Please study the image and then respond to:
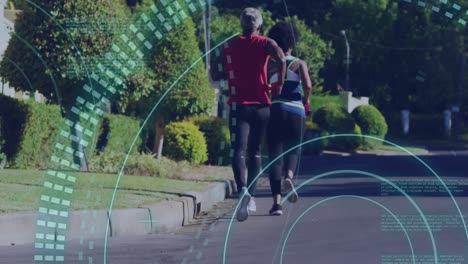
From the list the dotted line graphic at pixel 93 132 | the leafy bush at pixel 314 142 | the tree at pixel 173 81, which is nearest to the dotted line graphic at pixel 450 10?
the leafy bush at pixel 314 142

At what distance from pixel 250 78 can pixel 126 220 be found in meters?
4.28

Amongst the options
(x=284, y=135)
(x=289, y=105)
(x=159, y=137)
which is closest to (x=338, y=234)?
(x=284, y=135)

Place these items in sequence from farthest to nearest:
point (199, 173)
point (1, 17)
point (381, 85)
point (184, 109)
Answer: point (1, 17) → point (184, 109) → point (199, 173) → point (381, 85)

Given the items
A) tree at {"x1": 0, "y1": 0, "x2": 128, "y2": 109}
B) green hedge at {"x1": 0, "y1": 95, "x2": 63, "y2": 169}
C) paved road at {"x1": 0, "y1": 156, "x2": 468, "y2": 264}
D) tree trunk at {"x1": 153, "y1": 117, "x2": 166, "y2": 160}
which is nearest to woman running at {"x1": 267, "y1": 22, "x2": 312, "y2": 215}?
paved road at {"x1": 0, "y1": 156, "x2": 468, "y2": 264}

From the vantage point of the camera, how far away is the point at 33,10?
1409 centimetres

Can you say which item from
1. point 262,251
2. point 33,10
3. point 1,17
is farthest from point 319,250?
point 1,17

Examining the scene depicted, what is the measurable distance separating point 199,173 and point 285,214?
5708mm

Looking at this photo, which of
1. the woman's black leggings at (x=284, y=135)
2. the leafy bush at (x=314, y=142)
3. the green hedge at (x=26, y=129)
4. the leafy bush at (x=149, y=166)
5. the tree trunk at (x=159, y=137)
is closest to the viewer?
the woman's black leggings at (x=284, y=135)

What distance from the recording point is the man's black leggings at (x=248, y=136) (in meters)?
5.59

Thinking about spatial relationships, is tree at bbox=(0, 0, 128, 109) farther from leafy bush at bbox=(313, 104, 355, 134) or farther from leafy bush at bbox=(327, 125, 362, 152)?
leafy bush at bbox=(313, 104, 355, 134)

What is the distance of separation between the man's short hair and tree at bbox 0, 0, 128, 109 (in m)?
6.75

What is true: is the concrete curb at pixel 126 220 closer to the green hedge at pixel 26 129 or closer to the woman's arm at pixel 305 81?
the woman's arm at pixel 305 81

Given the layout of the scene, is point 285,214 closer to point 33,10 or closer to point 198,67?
point 198,67

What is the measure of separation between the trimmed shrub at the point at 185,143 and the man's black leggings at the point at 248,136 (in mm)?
7257
